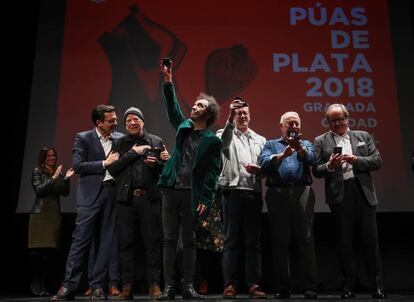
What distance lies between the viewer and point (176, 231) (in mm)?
3051

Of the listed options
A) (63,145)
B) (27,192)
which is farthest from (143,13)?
(27,192)

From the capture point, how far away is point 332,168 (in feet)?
10.8

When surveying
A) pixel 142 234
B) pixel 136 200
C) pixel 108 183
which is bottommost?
pixel 142 234

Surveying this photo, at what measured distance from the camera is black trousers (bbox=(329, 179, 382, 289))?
327 cm

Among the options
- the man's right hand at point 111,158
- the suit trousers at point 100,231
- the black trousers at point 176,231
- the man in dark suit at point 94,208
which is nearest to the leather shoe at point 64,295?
the man in dark suit at point 94,208

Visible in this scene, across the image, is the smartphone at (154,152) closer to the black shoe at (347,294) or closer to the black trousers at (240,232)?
the black trousers at (240,232)

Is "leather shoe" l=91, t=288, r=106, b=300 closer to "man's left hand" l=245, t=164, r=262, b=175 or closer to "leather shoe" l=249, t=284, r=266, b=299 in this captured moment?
"leather shoe" l=249, t=284, r=266, b=299

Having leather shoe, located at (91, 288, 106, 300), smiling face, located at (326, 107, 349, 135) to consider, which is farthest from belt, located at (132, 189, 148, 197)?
smiling face, located at (326, 107, 349, 135)

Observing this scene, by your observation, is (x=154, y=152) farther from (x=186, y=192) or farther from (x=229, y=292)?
(x=229, y=292)

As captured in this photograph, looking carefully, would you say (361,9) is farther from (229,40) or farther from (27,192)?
(27,192)

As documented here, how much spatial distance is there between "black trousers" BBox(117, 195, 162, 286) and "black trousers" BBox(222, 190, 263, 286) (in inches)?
20.7

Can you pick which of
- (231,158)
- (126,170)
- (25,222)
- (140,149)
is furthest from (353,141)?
(25,222)

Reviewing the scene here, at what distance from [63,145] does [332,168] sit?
2.48 meters

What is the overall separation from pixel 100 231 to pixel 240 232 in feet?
3.40
